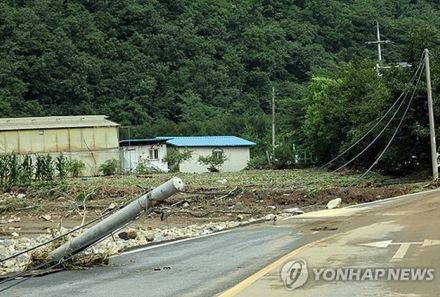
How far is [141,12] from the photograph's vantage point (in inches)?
3728

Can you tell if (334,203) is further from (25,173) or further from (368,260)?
(25,173)

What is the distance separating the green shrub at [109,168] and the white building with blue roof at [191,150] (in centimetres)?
580

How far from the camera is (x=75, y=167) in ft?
174

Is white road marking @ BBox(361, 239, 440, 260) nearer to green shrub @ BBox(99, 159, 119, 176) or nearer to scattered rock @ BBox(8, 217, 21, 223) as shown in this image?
scattered rock @ BBox(8, 217, 21, 223)

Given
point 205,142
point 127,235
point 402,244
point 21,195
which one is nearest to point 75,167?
point 21,195

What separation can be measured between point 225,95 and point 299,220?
73.1 m

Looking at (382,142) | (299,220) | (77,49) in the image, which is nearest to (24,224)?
(299,220)

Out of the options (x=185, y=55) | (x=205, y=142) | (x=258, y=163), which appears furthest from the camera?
(x=185, y=55)

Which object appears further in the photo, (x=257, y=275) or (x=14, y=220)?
(x=14, y=220)

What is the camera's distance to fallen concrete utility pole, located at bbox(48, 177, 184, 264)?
1120 cm

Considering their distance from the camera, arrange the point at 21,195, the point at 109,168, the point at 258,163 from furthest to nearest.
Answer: the point at 258,163 → the point at 109,168 → the point at 21,195

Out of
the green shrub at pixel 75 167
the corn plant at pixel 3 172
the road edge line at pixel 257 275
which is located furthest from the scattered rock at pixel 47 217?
the green shrub at pixel 75 167

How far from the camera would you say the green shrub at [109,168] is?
5616 cm

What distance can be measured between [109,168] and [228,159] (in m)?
14.7
